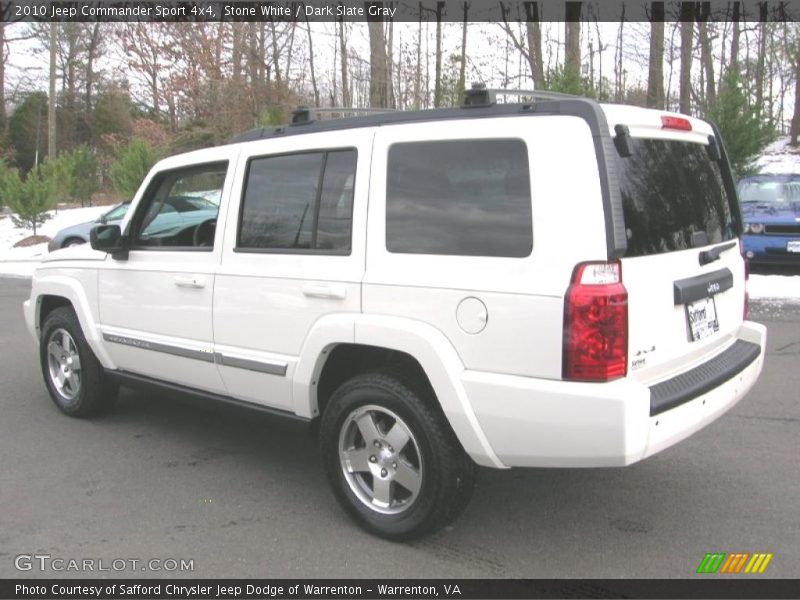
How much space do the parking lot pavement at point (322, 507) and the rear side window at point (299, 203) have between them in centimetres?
99

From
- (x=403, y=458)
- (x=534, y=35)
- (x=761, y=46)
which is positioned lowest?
(x=403, y=458)

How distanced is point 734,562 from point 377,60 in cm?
2024

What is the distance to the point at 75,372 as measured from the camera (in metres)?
5.35

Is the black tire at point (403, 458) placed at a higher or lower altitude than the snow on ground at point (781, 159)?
lower

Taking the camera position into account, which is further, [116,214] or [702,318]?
[116,214]

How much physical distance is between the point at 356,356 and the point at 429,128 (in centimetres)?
117

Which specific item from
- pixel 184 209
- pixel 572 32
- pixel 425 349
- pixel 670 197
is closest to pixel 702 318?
pixel 670 197

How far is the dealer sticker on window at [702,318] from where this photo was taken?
3.31 meters

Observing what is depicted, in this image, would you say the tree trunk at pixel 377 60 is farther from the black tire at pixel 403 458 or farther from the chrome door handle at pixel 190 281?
the black tire at pixel 403 458

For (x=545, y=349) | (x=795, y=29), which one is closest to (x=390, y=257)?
(x=545, y=349)

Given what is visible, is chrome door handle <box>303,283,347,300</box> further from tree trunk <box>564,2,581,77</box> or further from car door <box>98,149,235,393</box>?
tree trunk <box>564,2,581,77</box>

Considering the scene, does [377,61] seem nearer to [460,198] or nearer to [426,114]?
[426,114]

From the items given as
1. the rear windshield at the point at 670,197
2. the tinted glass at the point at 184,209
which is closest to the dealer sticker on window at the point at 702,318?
the rear windshield at the point at 670,197

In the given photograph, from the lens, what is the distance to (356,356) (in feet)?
12.2
